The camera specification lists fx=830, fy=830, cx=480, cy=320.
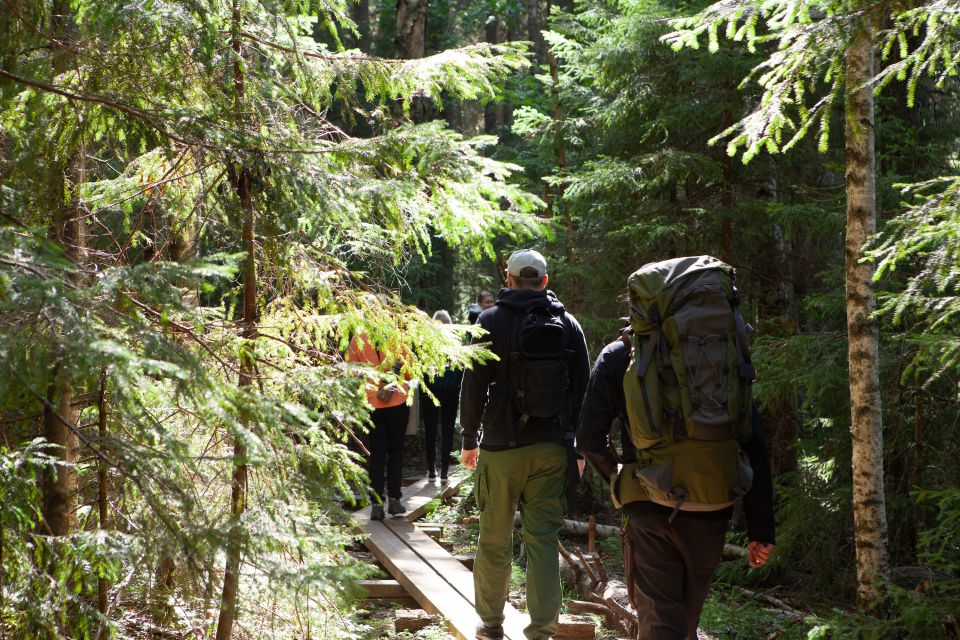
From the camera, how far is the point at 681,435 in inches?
157

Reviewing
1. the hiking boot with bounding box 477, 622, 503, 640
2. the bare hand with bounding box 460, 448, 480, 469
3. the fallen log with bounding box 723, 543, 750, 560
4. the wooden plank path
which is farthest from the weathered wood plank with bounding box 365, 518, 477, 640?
the fallen log with bounding box 723, 543, 750, 560

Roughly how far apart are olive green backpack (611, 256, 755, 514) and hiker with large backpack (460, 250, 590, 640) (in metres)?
1.20

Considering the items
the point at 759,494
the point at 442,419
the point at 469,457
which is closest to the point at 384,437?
the point at 442,419

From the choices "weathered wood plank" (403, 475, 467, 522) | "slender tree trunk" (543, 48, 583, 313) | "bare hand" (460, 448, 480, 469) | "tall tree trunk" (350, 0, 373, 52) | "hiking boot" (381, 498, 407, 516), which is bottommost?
"weathered wood plank" (403, 475, 467, 522)

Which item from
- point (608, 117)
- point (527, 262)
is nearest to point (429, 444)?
point (608, 117)

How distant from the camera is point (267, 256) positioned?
4.51 meters

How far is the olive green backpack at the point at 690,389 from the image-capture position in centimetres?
397

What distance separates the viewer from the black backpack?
5.24m

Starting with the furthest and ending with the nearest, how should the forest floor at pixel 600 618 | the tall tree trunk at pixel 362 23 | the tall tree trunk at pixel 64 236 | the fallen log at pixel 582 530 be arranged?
the tall tree trunk at pixel 362 23 < the fallen log at pixel 582 530 < the forest floor at pixel 600 618 < the tall tree trunk at pixel 64 236

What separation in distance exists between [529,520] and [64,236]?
10.8ft

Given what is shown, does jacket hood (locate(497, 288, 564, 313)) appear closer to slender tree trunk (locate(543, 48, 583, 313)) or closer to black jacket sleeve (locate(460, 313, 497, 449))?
black jacket sleeve (locate(460, 313, 497, 449))

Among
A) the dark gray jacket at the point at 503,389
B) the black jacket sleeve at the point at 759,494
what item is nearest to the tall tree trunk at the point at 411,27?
the dark gray jacket at the point at 503,389

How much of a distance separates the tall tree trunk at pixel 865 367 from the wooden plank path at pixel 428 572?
2.99 metres

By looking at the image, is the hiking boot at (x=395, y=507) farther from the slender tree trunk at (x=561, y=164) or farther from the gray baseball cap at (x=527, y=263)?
the gray baseball cap at (x=527, y=263)
